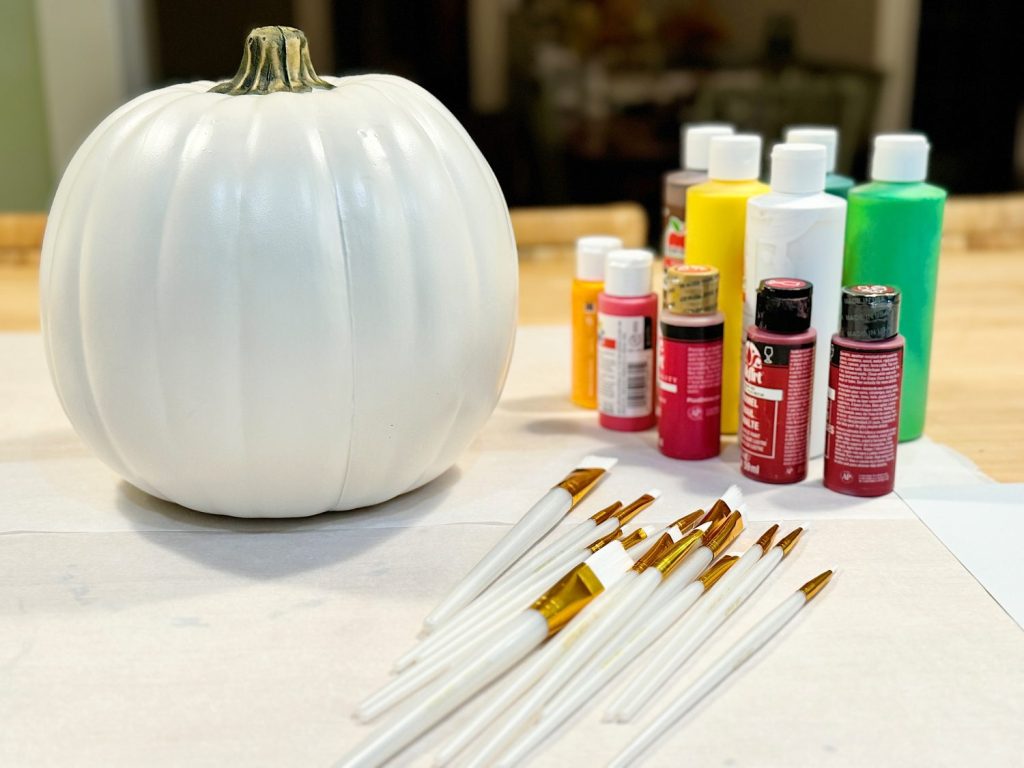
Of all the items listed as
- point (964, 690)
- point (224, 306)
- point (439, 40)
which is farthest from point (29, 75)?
point (964, 690)

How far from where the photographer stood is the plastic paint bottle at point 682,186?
97cm

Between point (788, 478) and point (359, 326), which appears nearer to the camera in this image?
point (359, 326)

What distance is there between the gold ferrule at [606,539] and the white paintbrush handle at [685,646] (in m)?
0.08

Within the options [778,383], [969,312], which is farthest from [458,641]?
[969,312]

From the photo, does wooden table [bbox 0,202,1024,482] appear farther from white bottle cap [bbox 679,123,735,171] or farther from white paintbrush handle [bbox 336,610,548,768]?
white paintbrush handle [bbox 336,610,548,768]

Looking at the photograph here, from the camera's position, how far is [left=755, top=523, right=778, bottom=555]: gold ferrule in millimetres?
718

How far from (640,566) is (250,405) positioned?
10.4 inches

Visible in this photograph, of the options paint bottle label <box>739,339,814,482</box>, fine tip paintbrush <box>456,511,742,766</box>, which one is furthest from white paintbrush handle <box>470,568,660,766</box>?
paint bottle label <box>739,339,814,482</box>

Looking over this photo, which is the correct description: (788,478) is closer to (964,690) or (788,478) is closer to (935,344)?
(964,690)

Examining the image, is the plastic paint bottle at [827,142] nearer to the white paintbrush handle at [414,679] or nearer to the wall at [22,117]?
the white paintbrush handle at [414,679]

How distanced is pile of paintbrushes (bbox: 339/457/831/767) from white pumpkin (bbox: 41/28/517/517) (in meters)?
0.14

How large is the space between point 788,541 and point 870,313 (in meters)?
0.17

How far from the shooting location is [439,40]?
6.98 feet

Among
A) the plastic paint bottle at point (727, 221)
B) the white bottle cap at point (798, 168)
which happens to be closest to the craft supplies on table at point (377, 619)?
the plastic paint bottle at point (727, 221)
